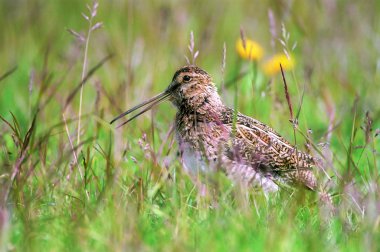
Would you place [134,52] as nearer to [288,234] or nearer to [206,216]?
[206,216]

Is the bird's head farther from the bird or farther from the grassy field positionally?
the grassy field

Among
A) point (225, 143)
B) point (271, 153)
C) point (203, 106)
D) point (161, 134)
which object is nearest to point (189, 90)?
point (203, 106)

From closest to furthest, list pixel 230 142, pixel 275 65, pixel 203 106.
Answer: pixel 230 142, pixel 203 106, pixel 275 65

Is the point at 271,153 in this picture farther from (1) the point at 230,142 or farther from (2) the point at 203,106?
(2) the point at 203,106

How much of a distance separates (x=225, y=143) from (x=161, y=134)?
550mm

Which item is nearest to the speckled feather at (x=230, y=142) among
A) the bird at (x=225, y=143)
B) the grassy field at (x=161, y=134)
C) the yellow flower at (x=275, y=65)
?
the bird at (x=225, y=143)

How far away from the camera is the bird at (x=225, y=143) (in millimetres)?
4285

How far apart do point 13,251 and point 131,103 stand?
2669 millimetres

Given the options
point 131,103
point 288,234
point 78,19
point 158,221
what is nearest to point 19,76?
point 131,103

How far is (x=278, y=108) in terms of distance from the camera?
17.5 ft

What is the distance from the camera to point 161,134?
16.2ft

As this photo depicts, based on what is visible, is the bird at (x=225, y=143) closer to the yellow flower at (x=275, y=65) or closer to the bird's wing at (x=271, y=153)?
the bird's wing at (x=271, y=153)

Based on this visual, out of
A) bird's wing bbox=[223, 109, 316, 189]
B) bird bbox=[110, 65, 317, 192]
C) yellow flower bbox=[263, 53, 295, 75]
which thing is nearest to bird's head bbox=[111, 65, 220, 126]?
bird bbox=[110, 65, 317, 192]

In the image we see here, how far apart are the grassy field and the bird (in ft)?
0.32
